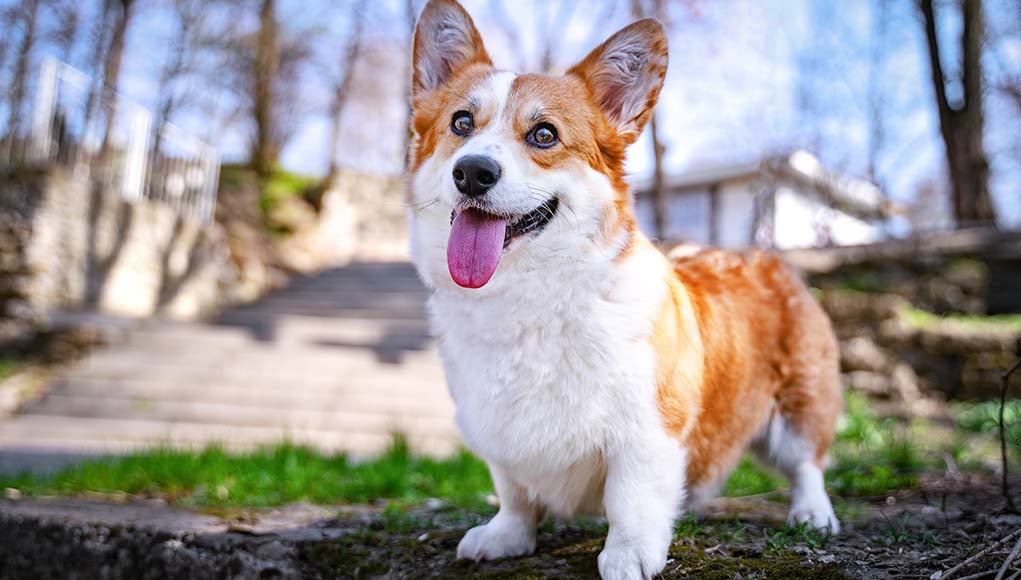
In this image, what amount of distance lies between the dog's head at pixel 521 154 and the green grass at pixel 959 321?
6.85 m

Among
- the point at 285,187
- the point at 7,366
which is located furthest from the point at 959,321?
the point at 285,187

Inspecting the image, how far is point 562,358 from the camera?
2.05m

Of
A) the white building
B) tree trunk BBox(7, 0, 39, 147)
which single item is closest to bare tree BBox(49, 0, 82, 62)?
tree trunk BBox(7, 0, 39, 147)

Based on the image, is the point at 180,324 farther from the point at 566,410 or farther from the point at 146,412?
the point at 566,410

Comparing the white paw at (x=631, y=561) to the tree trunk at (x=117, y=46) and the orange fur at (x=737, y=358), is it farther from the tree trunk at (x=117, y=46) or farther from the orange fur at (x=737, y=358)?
the tree trunk at (x=117, y=46)

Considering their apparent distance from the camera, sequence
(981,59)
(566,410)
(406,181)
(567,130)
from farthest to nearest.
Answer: (981,59), (406,181), (567,130), (566,410)

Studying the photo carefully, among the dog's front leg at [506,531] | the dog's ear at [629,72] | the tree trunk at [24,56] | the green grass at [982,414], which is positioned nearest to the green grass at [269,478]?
the dog's front leg at [506,531]

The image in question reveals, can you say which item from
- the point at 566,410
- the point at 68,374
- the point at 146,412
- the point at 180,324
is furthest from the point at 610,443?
the point at 180,324

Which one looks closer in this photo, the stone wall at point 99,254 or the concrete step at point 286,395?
the concrete step at point 286,395

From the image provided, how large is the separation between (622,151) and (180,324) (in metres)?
9.06

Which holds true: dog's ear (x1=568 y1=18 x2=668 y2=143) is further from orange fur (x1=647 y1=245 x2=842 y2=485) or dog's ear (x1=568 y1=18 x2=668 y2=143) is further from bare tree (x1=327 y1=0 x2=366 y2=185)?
bare tree (x1=327 y1=0 x2=366 y2=185)

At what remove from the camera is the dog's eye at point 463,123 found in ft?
7.49

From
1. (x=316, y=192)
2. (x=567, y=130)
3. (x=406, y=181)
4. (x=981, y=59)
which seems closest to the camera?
(x=567, y=130)

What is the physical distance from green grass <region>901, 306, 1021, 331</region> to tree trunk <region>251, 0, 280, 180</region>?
14.8 metres
